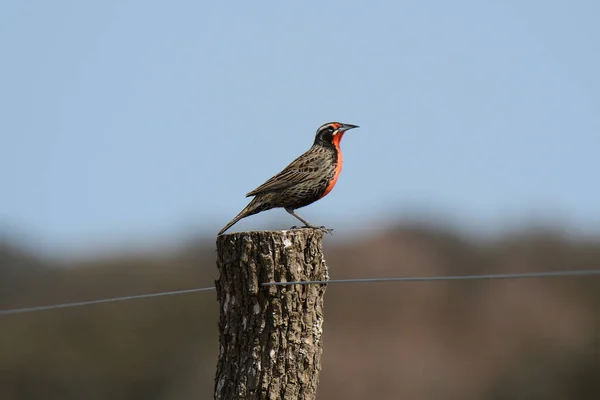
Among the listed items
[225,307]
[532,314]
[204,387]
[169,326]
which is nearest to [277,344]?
[225,307]

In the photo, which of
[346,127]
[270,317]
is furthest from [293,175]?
[270,317]

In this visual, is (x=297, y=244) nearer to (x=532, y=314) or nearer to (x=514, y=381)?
(x=514, y=381)

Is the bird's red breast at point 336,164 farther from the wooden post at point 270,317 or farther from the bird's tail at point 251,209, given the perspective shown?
the wooden post at point 270,317

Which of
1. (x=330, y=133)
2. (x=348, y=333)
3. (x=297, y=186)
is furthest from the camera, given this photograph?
(x=348, y=333)

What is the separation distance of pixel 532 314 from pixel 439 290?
3.38 metres

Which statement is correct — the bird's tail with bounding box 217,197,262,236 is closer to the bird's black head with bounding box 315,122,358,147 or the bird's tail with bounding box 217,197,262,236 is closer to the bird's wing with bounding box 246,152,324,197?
the bird's wing with bounding box 246,152,324,197

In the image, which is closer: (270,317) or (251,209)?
(270,317)

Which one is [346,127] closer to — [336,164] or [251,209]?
[336,164]

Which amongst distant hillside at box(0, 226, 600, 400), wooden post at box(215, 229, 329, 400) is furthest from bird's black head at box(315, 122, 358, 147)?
distant hillside at box(0, 226, 600, 400)

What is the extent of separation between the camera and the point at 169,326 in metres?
25.2

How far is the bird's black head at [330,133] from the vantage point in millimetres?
9961

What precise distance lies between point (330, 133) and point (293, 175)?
82 cm

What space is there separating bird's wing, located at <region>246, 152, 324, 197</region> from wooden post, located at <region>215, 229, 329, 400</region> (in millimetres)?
2300

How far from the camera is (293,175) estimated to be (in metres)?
9.34
